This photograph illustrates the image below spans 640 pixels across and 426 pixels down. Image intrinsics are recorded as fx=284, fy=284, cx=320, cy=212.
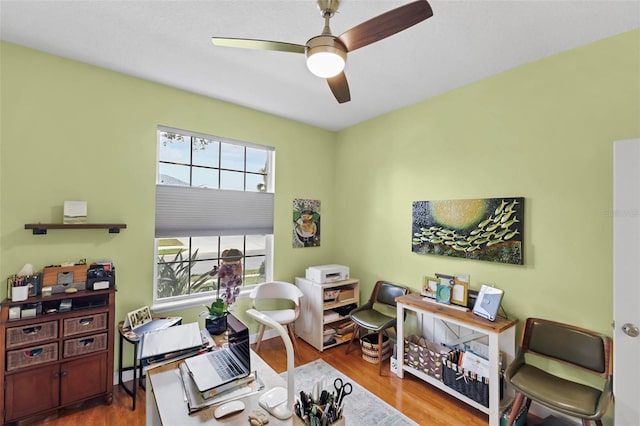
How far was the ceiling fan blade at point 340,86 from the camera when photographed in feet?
5.89

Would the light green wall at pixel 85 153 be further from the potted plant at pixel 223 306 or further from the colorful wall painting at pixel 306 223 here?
the colorful wall painting at pixel 306 223

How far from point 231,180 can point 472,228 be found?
252cm

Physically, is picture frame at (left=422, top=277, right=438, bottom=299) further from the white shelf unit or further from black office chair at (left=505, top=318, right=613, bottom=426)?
the white shelf unit

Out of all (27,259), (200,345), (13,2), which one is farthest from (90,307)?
(13,2)

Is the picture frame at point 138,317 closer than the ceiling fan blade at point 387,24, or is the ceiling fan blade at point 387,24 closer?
the ceiling fan blade at point 387,24

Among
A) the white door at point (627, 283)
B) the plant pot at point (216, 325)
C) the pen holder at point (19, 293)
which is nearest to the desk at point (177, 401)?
the plant pot at point (216, 325)

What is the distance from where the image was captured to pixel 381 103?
3.08 m

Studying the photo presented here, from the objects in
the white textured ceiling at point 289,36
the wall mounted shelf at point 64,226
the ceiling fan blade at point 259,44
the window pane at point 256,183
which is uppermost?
the white textured ceiling at point 289,36

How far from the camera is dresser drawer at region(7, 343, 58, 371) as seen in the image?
191 centimetres

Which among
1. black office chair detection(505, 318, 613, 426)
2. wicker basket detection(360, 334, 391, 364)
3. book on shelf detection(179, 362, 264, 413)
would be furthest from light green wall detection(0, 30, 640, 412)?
book on shelf detection(179, 362, 264, 413)

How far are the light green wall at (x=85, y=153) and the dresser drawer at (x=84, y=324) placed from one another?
1.10 feet

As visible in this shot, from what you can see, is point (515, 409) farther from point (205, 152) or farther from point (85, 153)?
point (85, 153)

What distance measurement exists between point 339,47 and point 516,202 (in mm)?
1859

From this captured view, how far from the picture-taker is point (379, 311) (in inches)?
129
